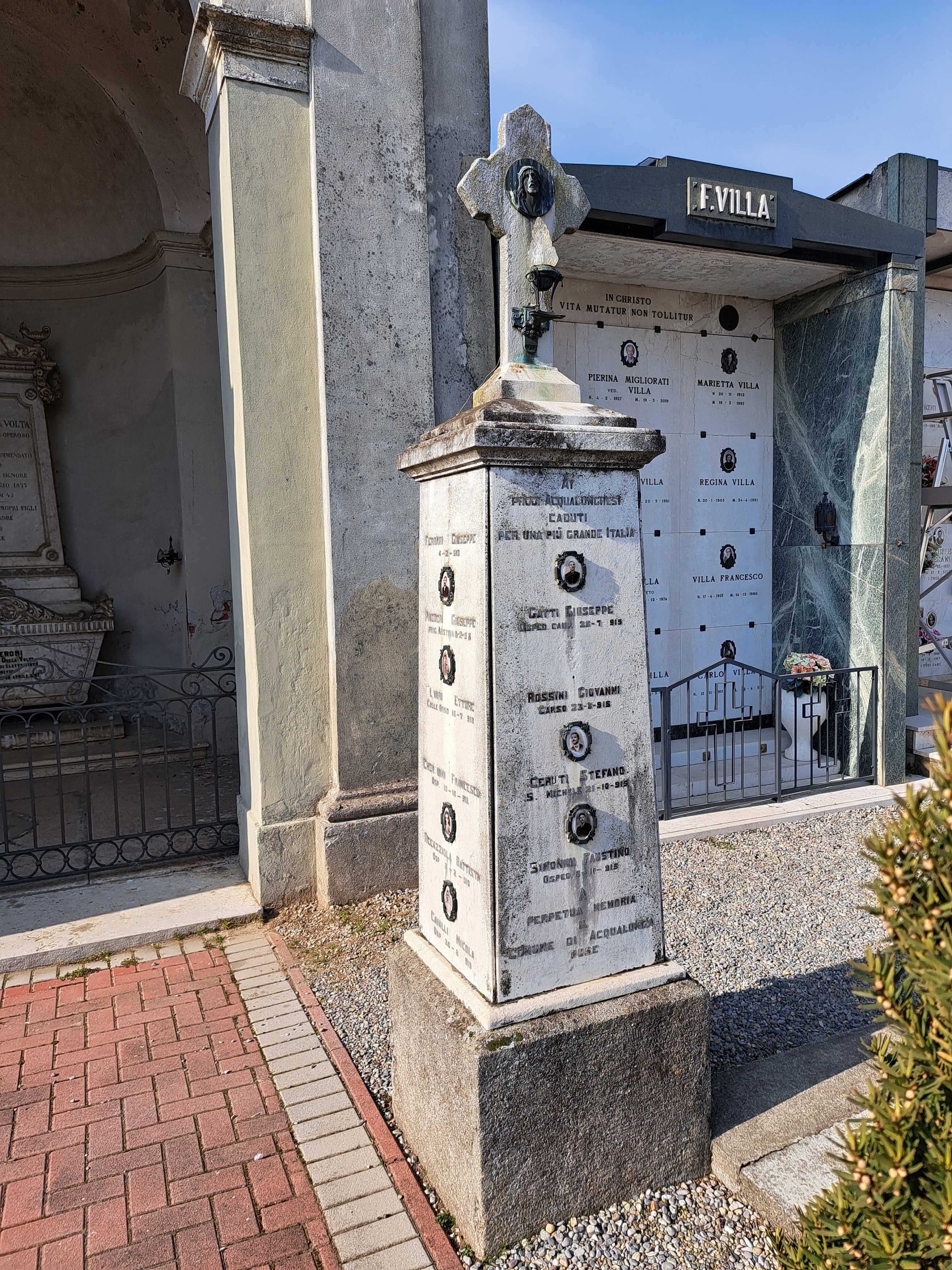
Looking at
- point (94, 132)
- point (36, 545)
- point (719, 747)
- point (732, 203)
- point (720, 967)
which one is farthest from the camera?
point (36, 545)

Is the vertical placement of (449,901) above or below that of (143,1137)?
above

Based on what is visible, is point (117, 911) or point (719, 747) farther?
point (719, 747)

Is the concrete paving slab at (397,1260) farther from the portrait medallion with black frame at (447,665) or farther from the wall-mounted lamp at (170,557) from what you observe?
the wall-mounted lamp at (170,557)

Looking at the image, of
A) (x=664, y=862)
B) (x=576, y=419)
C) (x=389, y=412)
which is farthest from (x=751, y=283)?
(x=576, y=419)

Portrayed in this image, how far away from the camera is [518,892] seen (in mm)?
2510

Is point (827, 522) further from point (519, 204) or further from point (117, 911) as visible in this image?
point (117, 911)

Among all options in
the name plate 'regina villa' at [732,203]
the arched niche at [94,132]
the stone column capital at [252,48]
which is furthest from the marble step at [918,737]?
the arched niche at [94,132]

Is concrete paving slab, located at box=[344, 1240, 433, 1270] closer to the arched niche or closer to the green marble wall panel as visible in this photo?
the green marble wall panel

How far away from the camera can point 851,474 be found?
7.07m

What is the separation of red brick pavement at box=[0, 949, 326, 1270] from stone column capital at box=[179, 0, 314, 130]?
480 centimetres

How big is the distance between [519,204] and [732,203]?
3.93 meters

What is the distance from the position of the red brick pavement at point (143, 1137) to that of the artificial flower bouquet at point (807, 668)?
5093mm

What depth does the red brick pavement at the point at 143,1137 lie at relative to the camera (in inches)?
99.4

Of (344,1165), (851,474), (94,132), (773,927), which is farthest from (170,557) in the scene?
(344,1165)
